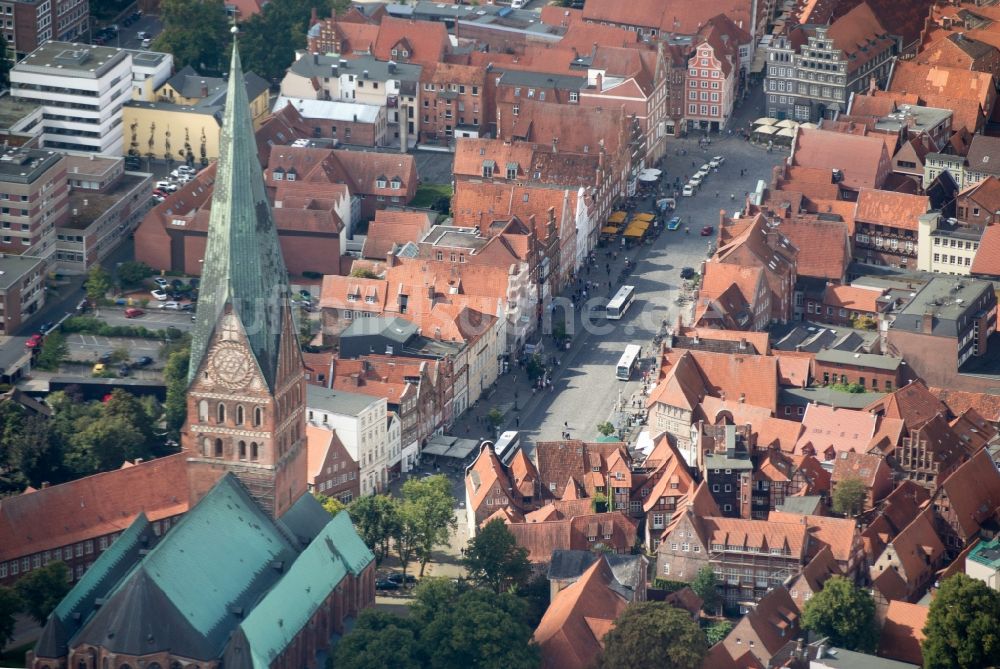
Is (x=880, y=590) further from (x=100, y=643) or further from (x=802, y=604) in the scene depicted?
(x=100, y=643)

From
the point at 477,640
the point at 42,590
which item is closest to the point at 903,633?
the point at 477,640

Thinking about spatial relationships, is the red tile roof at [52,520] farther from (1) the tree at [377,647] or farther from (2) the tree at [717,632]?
(2) the tree at [717,632]

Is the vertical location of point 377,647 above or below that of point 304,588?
below

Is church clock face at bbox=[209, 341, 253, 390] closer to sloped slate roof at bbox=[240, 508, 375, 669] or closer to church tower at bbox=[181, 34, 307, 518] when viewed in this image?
church tower at bbox=[181, 34, 307, 518]

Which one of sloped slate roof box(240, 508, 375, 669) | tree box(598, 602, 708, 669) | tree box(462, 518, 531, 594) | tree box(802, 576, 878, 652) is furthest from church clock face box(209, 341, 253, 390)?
tree box(802, 576, 878, 652)

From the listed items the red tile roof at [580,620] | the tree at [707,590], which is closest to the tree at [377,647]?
the red tile roof at [580,620]

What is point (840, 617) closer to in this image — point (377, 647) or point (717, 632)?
point (717, 632)
